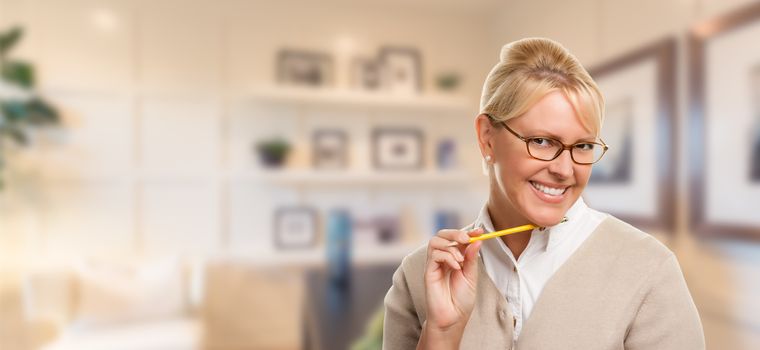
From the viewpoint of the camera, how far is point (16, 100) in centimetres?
160

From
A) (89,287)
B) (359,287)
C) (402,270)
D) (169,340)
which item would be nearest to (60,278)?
(89,287)

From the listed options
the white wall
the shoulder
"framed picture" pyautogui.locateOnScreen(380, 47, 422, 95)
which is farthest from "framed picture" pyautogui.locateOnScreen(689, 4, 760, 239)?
"framed picture" pyautogui.locateOnScreen(380, 47, 422, 95)

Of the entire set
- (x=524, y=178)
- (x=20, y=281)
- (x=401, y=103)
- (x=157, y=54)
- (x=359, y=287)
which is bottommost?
(x=20, y=281)

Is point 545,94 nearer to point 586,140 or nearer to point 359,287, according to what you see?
point 586,140

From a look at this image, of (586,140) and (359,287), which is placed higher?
(586,140)

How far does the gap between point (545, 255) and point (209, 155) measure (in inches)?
75.4

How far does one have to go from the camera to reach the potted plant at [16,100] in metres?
1.54

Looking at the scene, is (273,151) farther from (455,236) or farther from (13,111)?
(455,236)

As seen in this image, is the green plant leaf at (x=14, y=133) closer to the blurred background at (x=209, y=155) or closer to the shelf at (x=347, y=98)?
the blurred background at (x=209, y=155)

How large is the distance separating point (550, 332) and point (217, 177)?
1911 mm

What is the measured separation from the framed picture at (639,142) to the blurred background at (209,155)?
35.0 inches

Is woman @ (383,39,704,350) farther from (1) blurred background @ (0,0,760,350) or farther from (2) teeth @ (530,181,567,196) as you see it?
(1) blurred background @ (0,0,760,350)

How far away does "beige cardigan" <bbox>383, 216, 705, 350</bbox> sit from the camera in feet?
0.64

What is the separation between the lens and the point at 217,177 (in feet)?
6.23
